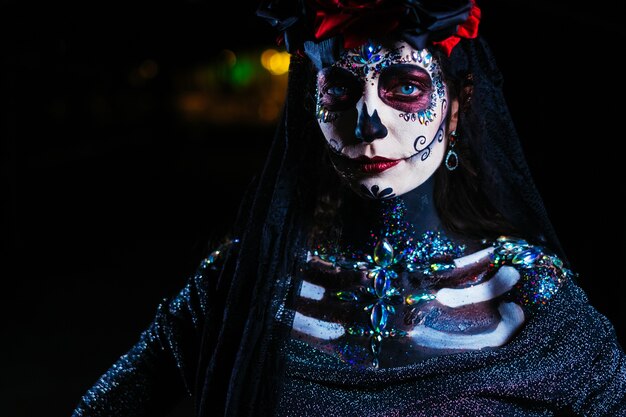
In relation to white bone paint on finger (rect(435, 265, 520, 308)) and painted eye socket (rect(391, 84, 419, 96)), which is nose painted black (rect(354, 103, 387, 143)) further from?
white bone paint on finger (rect(435, 265, 520, 308))

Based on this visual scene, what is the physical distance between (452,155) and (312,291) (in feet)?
1.20

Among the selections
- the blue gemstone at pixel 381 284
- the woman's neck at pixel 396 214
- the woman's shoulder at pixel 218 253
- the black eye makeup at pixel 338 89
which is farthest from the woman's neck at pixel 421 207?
the woman's shoulder at pixel 218 253

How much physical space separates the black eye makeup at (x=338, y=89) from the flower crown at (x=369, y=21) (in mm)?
31

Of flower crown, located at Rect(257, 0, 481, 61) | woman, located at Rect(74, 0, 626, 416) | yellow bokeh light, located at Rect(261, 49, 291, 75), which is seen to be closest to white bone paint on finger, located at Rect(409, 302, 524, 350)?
woman, located at Rect(74, 0, 626, 416)

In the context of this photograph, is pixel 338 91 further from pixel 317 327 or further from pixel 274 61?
pixel 274 61

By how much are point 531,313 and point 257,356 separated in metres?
0.48

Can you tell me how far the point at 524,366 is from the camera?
1398 millimetres

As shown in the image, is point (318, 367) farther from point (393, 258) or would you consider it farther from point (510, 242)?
point (510, 242)

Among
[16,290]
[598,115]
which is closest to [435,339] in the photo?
[598,115]

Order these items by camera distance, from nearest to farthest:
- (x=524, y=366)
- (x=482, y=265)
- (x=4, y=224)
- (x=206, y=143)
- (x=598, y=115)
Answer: (x=524, y=366) < (x=482, y=265) < (x=598, y=115) < (x=4, y=224) < (x=206, y=143)

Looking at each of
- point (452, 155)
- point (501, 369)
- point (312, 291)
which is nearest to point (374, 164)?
point (452, 155)

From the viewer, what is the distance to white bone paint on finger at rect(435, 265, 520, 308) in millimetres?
1481

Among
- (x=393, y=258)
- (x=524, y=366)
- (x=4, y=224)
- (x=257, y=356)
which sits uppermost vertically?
(x=4, y=224)

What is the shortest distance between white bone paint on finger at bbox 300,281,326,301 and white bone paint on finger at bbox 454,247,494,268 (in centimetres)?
26
